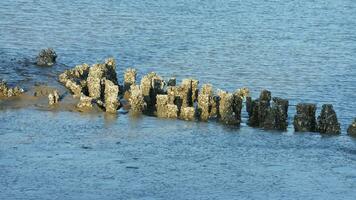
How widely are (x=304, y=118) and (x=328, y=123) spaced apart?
41.4 inches

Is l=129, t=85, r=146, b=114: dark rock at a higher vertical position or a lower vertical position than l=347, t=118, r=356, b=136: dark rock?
higher

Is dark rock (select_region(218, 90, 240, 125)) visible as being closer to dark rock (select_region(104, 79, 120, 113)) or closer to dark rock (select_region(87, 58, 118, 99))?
dark rock (select_region(104, 79, 120, 113))

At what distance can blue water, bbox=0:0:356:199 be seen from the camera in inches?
1362

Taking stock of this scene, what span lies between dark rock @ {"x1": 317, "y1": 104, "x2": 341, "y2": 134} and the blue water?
0.73m

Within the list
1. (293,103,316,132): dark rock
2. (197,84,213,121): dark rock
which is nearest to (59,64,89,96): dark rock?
(197,84,213,121): dark rock

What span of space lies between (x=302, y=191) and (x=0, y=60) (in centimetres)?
2394

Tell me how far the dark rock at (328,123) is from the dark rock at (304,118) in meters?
0.40

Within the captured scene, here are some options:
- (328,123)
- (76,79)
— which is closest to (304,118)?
(328,123)

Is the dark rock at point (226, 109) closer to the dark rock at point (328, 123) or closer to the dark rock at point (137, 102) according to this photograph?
the dark rock at point (137, 102)

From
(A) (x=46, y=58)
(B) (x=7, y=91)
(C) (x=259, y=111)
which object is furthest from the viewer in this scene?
(A) (x=46, y=58)

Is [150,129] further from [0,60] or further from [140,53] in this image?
[140,53]

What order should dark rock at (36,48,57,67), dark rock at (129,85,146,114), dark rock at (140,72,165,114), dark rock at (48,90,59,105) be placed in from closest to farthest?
dark rock at (129,85,146,114) < dark rock at (48,90,59,105) < dark rock at (140,72,165,114) < dark rock at (36,48,57,67)

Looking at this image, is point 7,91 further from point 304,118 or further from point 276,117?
point 304,118

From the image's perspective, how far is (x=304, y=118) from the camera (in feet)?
140
